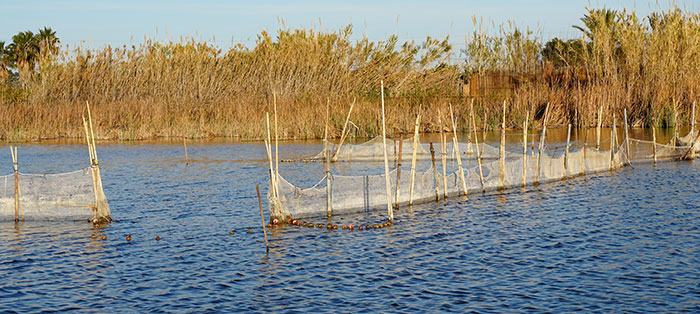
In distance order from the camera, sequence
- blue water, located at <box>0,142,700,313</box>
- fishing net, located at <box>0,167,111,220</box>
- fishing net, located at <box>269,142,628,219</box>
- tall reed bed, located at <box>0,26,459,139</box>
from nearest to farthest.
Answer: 1. blue water, located at <box>0,142,700,313</box>
2. fishing net, located at <box>269,142,628,219</box>
3. fishing net, located at <box>0,167,111,220</box>
4. tall reed bed, located at <box>0,26,459,139</box>

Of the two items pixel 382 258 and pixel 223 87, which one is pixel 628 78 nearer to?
pixel 223 87

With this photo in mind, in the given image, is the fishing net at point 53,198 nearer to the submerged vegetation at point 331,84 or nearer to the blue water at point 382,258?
the blue water at point 382,258

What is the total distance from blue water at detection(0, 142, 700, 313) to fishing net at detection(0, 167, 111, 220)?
30 centimetres

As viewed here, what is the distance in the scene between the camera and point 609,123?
3753 cm

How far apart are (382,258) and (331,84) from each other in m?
29.0

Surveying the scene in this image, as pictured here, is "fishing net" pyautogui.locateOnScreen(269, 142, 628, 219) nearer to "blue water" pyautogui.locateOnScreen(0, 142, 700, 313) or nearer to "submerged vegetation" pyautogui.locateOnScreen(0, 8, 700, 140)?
"blue water" pyautogui.locateOnScreen(0, 142, 700, 313)

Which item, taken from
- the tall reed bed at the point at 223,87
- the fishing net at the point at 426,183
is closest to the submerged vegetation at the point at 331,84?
the tall reed bed at the point at 223,87

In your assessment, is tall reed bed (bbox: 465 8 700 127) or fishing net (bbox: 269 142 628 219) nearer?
fishing net (bbox: 269 142 628 219)

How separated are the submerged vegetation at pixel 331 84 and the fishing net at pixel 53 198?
1832 cm

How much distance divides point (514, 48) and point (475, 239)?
1273 inches

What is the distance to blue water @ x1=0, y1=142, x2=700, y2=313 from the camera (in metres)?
9.92

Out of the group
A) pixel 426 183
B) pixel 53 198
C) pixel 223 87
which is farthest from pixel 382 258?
pixel 223 87

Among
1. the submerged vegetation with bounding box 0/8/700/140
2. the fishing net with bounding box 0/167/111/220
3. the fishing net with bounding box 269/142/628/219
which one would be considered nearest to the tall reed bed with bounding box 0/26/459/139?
the submerged vegetation with bounding box 0/8/700/140

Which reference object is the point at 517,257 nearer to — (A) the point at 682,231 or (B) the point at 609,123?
(A) the point at 682,231
